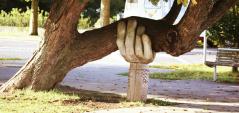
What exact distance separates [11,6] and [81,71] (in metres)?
36.9


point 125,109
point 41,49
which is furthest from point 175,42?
point 41,49

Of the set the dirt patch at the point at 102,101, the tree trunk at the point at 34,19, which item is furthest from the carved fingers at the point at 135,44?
the tree trunk at the point at 34,19

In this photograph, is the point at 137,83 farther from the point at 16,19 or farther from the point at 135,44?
the point at 16,19

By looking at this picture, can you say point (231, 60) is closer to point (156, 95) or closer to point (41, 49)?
point (156, 95)

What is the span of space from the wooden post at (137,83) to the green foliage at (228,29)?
905 cm

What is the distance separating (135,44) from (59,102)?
1.70 metres

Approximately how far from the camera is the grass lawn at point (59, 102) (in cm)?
952

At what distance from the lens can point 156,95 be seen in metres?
12.6

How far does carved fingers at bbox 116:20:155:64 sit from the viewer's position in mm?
10672

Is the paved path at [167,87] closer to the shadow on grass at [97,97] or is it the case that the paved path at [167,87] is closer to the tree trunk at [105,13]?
the shadow on grass at [97,97]

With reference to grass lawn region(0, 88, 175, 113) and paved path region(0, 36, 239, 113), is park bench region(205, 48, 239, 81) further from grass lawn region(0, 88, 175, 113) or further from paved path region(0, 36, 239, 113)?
grass lawn region(0, 88, 175, 113)

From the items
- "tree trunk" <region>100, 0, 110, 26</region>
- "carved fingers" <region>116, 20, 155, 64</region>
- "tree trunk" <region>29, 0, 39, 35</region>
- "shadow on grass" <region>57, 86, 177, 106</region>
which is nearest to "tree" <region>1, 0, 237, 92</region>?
"carved fingers" <region>116, 20, 155, 64</region>

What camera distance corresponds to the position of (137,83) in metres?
11.0

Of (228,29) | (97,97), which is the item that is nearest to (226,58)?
(228,29)
